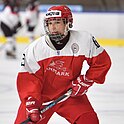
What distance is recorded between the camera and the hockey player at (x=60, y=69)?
2729mm

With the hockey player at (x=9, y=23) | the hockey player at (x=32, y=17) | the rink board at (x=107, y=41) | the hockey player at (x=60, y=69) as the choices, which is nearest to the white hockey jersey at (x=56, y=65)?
the hockey player at (x=60, y=69)

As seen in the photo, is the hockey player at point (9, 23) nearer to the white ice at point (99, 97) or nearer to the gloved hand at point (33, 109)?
the white ice at point (99, 97)

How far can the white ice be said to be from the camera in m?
3.72

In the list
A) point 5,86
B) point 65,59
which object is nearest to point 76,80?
point 65,59

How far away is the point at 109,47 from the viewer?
8930 mm

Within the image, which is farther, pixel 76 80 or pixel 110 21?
pixel 110 21

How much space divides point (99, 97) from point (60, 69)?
1845 mm

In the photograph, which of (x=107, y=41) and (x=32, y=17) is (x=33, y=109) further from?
(x=107, y=41)

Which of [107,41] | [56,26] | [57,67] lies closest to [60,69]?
[57,67]

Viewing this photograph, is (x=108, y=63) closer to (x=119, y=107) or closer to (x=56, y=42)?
(x=56, y=42)

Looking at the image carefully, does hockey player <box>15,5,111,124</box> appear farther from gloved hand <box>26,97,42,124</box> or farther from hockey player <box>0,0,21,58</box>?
hockey player <box>0,0,21,58</box>

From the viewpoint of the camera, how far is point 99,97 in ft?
15.0

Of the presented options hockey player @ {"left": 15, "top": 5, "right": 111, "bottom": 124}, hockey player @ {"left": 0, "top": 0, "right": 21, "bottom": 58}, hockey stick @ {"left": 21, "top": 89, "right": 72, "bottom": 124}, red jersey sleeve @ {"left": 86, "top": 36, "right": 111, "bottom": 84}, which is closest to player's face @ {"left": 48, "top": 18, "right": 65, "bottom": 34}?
hockey player @ {"left": 15, "top": 5, "right": 111, "bottom": 124}

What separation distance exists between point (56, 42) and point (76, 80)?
241 mm
